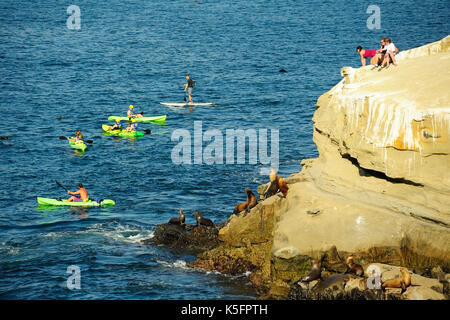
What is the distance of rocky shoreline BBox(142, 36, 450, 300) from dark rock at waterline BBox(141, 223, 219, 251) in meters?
1.15

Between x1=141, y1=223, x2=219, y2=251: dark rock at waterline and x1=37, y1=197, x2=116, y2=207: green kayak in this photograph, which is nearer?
x1=141, y1=223, x2=219, y2=251: dark rock at waterline

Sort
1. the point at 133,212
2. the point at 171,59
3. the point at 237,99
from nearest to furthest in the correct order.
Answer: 1. the point at 133,212
2. the point at 237,99
3. the point at 171,59

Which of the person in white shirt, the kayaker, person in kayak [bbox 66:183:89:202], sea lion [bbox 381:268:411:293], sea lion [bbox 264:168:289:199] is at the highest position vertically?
the person in white shirt

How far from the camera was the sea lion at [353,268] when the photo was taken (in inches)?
941

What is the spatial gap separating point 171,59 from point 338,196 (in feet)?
170

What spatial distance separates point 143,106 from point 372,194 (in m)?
35.8

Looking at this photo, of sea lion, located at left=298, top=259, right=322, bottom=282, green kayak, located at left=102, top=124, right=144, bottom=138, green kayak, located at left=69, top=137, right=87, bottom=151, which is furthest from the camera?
green kayak, located at left=102, top=124, right=144, bottom=138

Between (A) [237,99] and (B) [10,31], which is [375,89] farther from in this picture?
(B) [10,31]

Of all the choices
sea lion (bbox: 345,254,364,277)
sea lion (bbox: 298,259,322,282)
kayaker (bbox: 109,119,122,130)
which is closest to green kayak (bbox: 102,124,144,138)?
kayaker (bbox: 109,119,122,130)

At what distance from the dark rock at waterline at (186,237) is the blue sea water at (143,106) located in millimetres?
744

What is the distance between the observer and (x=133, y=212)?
35.7 meters

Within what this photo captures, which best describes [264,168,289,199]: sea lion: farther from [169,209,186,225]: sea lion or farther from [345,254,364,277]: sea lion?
[345,254,364,277]: sea lion

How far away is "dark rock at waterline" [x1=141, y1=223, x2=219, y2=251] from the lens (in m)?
30.4

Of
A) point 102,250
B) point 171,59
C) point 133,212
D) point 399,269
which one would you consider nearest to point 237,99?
point 171,59
